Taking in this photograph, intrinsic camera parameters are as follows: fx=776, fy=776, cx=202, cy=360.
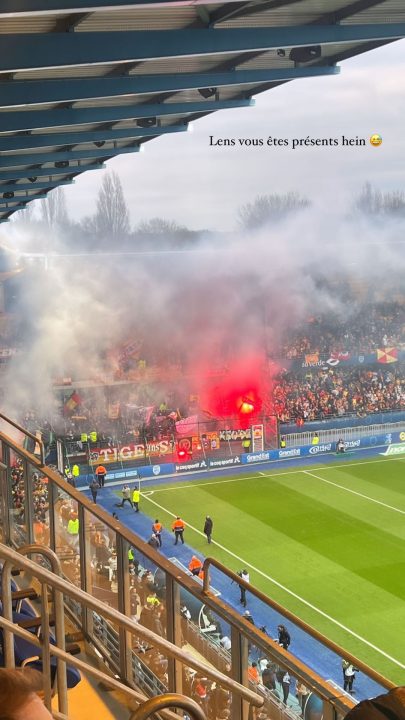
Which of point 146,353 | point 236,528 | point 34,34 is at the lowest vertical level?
point 236,528

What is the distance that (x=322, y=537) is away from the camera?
69.6ft

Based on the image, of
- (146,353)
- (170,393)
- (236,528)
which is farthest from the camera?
(146,353)

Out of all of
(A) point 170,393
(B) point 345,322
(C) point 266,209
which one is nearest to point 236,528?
(A) point 170,393

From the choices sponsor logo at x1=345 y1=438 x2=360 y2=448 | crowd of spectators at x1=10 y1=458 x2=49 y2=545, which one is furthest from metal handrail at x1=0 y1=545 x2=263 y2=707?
sponsor logo at x1=345 y1=438 x2=360 y2=448

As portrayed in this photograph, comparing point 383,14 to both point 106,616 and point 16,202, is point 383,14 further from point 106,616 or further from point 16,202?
point 16,202

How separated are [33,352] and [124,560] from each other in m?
34.1

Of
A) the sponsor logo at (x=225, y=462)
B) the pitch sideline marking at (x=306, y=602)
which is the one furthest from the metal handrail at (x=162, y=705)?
the sponsor logo at (x=225, y=462)

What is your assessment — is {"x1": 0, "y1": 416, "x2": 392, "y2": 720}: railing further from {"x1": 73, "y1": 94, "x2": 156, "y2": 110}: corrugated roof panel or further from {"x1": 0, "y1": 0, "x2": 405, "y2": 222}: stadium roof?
{"x1": 73, "y1": 94, "x2": 156, "y2": 110}: corrugated roof panel

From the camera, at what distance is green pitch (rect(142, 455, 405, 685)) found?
16391mm

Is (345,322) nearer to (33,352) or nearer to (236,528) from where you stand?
(33,352)

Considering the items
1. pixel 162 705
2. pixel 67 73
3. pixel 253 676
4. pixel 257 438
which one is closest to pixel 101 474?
pixel 257 438

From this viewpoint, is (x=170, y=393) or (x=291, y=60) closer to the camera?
(x=291, y=60)

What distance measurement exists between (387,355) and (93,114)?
30754mm

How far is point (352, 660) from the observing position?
2.86 m
